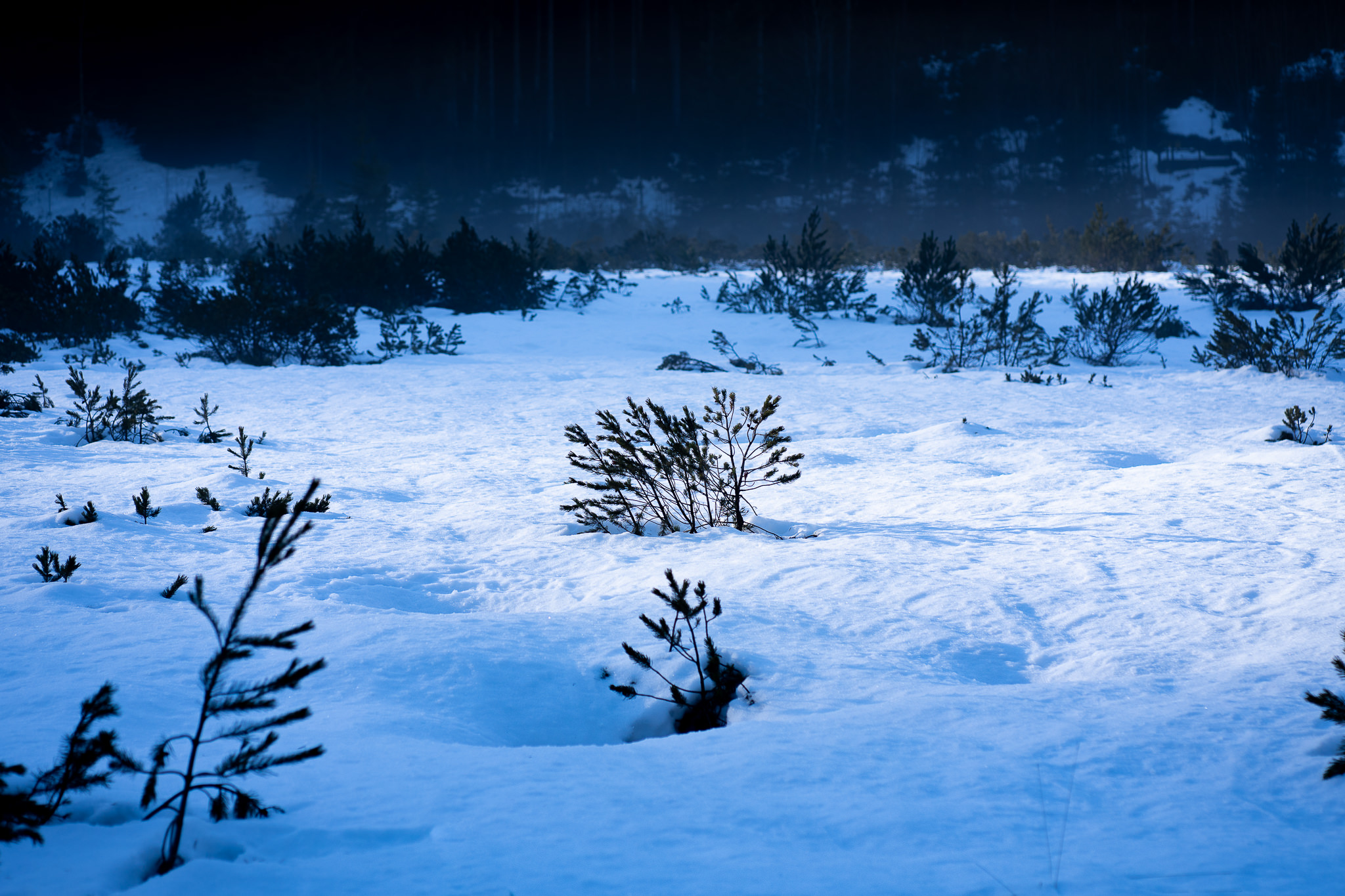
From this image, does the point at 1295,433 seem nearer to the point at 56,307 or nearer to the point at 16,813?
the point at 16,813

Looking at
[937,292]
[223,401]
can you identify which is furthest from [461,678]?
[937,292]

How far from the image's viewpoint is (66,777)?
1345mm

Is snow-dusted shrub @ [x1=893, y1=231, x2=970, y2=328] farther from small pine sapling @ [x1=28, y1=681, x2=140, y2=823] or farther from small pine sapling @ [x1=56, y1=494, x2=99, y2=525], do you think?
small pine sapling @ [x1=28, y1=681, x2=140, y2=823]

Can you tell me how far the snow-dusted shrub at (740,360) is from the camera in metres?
11.6

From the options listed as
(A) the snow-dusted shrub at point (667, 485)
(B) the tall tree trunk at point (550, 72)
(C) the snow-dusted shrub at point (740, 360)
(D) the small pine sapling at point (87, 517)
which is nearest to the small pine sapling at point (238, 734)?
(A) the snow-dusted shrub at point (667, 485)

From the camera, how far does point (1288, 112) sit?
39031 mm

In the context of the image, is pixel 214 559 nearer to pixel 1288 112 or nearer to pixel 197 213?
pixel 197 213

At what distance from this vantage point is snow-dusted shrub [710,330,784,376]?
11.6 meters

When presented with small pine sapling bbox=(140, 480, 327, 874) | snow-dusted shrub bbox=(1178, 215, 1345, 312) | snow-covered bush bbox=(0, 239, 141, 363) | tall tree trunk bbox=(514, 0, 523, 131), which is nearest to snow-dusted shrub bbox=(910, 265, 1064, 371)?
snow-dusted shrub bbox=(1178, 215, 1345, 312)

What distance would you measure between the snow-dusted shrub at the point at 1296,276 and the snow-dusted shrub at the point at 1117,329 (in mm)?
1669

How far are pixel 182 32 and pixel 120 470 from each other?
195 ft

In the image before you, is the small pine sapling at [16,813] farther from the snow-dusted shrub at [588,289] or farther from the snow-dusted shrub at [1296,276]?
the snow-dusted shrub at [1296,276]

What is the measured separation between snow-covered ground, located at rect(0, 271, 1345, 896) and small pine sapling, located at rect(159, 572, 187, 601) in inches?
2.4

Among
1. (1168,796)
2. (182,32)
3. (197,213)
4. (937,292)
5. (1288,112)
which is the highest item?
(182,32)
